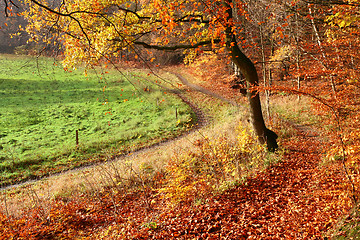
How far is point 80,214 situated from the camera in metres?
8.02

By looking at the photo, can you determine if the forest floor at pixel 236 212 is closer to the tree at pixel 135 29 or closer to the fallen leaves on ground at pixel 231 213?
the fallen leaves on ground at pixel 231 213

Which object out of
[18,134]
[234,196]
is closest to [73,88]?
[18,134]

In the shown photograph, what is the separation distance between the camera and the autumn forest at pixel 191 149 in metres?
4.76

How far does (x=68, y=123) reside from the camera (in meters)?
21.2

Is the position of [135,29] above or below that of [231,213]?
above

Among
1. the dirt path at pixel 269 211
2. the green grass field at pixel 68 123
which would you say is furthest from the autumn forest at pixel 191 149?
the green grass field at pixel 68 123

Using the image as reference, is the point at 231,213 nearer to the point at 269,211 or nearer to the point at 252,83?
the point at 269,211

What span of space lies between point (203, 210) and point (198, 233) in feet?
2.94

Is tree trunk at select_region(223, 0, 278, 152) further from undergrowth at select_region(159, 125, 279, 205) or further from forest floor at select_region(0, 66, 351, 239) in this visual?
forest floor at select_region(0, 66, 351, 239)

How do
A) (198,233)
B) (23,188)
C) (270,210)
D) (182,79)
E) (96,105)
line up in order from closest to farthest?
(198,233)
(270,210)
(23,188)
(96,105)
(182,79)

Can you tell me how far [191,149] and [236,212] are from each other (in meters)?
6.50

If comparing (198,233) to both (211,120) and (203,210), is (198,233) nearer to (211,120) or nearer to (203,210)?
(203,210)

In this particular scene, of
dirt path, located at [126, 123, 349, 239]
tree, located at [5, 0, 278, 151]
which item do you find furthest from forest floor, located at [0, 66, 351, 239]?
tree, located at [5, 0, 278, 151]

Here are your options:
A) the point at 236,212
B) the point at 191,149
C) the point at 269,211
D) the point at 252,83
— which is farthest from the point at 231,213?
the point at 191,149
